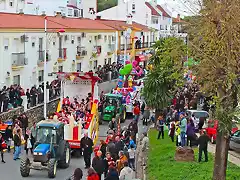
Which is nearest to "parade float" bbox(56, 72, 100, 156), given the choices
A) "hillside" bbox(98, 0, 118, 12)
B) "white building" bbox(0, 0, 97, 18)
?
"white building" bbox(0, 0, 97, 18)

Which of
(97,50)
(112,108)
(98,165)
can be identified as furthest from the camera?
(97,50)

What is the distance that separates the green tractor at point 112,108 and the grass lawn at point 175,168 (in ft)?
33.1

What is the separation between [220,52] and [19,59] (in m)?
22.2

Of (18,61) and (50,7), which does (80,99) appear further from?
(50,7)

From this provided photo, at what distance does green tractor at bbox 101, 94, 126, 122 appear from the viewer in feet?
112

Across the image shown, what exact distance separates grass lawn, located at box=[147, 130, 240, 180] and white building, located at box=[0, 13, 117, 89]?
1384cm

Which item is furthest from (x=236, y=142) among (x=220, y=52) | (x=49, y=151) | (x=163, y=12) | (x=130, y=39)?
(x=163, y=12)

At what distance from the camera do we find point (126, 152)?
1919 centimetres

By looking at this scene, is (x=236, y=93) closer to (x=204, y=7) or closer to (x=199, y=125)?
(x=204, y=7)

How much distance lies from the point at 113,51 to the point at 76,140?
117ft

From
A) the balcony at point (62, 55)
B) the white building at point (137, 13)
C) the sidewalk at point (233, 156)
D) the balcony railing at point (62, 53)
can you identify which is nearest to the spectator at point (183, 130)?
the sidewalk at point (233, 156)

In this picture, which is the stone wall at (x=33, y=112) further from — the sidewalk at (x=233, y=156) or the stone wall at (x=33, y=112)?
the sidewalk at (x=233, y=156)

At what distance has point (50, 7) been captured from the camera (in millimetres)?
60438

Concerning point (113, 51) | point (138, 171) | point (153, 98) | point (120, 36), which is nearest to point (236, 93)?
point (138, 171)
